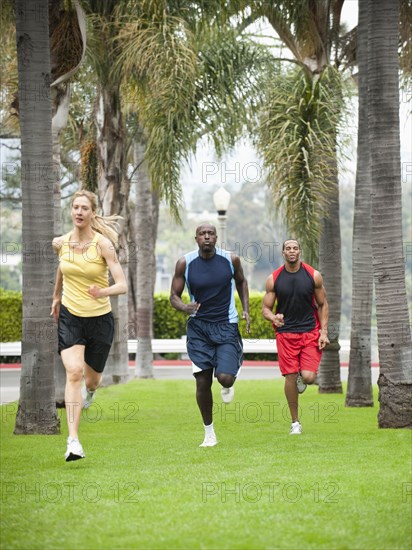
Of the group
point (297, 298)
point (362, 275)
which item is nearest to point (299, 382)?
point (297, 298)

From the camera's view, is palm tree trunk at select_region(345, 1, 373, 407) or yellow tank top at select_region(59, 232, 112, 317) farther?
palm tree trunk at select_region(345, 1, 373, 407)

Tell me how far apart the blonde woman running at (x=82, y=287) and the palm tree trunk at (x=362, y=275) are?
6.21 meters

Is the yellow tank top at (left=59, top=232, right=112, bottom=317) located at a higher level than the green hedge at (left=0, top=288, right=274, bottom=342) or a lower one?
higher

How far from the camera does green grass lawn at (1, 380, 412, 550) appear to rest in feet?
21.3

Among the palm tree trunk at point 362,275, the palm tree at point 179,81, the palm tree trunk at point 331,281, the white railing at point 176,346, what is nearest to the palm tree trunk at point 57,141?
the palm tree at point 179,81

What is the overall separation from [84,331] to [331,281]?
8552mm

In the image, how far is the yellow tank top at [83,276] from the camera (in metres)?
9.59

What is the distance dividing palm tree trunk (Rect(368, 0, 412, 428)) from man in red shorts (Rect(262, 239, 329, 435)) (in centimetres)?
71

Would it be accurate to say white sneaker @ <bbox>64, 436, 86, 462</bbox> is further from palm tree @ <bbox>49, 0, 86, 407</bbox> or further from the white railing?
the white railing

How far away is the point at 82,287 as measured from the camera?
31.7 feet

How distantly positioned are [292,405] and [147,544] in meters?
5.51

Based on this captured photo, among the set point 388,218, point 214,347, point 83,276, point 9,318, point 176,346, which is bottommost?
point 176,346

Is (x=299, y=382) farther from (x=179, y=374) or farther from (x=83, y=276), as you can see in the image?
(x=179, y=374)

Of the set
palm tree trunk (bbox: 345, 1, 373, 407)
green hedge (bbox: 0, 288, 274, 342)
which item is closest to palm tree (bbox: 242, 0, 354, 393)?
palm tree trunk (bbox: 345, 1, 373, 407)
